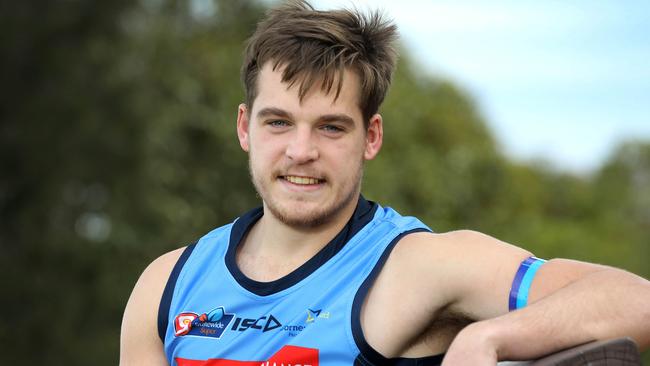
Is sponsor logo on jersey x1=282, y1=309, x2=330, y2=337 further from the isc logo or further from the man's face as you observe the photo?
the man's face

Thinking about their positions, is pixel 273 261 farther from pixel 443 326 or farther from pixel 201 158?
pixel 201 158

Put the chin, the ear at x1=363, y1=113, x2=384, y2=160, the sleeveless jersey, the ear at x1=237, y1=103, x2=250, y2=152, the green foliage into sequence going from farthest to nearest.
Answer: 1. the green foliage
2. the ear at x1=237, y1=103, x2=250, y2=152
3. the ear at x1=363, y1=113, x2=384, y2=160
4. the chin
5. the sleeveless jersey

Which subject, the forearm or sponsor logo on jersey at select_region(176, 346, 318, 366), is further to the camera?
sponsor logo on jersey at select_region(176, 346, 318, 366)

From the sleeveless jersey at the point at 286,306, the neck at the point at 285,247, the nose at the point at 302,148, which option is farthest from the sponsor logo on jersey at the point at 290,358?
the nose at the point at 302,148

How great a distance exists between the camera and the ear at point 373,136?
3256 mm

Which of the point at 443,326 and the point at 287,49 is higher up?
the point at 287,49

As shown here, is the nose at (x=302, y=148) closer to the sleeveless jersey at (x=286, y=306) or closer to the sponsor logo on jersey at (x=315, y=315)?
the sleeveless jersey at (x=286, y=306)

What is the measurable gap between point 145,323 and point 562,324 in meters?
1.40

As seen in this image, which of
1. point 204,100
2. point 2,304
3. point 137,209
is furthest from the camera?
point 204,100

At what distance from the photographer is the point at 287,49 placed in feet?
10.5

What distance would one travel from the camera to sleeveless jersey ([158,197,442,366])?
2.91 meters

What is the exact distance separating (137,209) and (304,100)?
58.7 ft

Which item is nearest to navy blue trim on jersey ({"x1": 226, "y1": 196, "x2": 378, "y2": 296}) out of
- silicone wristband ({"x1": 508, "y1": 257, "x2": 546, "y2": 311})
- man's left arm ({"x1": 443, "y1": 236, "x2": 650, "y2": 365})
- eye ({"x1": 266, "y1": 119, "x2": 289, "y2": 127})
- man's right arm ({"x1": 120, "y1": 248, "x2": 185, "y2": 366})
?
man's right arm ({"x1": 120, "y1": 248, "x2": 185, "y2": 366})

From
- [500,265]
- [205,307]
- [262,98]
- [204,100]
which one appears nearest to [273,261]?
[205,307]
